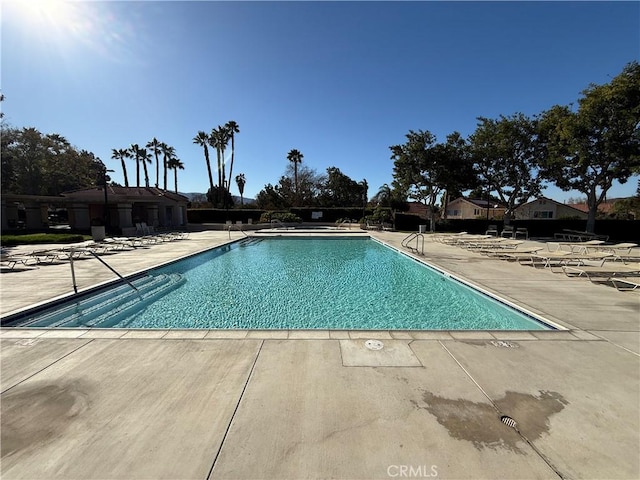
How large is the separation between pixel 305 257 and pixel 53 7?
37.6 feet

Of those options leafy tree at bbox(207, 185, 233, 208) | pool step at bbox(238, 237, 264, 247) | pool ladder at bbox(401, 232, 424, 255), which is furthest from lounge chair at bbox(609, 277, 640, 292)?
leafy tree at bbox(207, 185, 233, 208)

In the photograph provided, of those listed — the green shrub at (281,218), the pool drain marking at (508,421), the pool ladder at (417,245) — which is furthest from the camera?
the green shrub at (281,218)

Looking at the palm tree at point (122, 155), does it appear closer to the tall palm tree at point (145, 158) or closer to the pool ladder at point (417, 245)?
the tall palm tree at point (145, 158)

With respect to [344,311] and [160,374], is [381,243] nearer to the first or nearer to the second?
[344,311]

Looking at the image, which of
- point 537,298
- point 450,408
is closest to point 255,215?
point 537,298

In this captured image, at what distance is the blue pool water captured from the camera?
6.07m

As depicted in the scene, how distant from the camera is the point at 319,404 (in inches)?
115

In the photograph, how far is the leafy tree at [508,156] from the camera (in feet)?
71.9

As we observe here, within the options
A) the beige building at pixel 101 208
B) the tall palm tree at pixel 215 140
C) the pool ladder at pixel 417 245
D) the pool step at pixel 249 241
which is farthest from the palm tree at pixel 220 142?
the pool ladder at pixel 417 245

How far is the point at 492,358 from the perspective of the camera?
390 centimetres

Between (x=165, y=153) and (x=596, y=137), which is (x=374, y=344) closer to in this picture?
(x=596, y=137)

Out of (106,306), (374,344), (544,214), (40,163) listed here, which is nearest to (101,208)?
(40,163)

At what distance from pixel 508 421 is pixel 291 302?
546cm

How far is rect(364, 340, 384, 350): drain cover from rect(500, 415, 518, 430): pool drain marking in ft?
5.54
